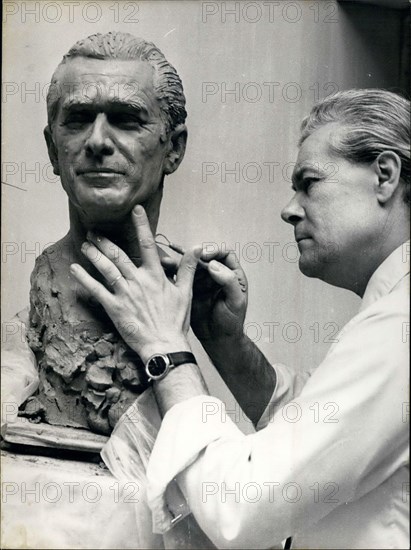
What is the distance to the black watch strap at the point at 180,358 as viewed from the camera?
2.22 metres

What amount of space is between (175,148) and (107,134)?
0.53 ft

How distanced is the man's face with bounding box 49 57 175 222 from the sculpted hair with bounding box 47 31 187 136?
0.04 ft

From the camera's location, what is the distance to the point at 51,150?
238cm

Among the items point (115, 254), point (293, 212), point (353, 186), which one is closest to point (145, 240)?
point (115, 254)

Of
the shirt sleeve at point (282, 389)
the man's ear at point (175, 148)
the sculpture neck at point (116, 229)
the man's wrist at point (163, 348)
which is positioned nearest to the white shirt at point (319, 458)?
the man's wrist at point (163, 348)

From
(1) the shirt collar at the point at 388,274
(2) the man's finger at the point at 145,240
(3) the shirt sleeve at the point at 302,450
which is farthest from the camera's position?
(2) the man's finger at the point at 145,240

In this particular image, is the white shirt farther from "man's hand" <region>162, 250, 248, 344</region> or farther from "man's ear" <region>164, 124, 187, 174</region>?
"man's ear" <region>164, 124, 187, 174</region>

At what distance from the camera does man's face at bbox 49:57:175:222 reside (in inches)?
89.8

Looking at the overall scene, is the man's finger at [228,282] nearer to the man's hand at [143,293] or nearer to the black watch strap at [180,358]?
the man's hand at [143,293]

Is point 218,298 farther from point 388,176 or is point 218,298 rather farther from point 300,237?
point 388,176

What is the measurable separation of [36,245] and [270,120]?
52cm

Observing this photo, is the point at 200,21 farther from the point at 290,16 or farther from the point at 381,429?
the point at 381,429

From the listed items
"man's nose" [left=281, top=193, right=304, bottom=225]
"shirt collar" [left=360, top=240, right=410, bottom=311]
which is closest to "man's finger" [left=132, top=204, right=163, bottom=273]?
"man's nose" [left=281, top=193, right=304, bottom=225]

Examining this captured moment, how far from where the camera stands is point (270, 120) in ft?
8.11
